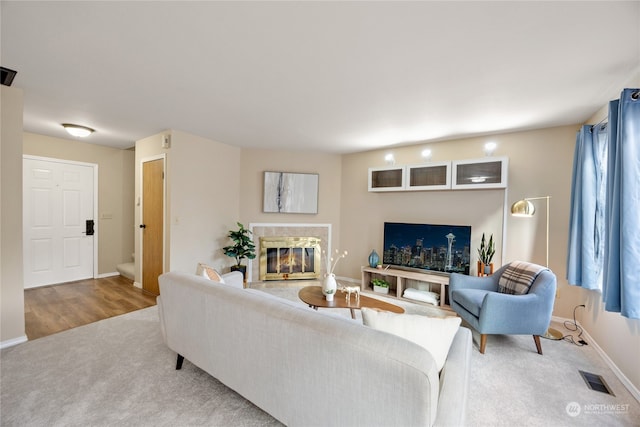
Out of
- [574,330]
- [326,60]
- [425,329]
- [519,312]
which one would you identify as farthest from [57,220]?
[574,330]

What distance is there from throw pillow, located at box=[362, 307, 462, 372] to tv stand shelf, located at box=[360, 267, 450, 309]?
2.50m

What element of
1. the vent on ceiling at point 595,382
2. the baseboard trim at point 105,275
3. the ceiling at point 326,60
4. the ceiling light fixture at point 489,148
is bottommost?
the vent on ceiling at point 595,382

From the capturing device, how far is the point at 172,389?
1.85m

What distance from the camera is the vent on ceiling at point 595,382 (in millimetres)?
1967

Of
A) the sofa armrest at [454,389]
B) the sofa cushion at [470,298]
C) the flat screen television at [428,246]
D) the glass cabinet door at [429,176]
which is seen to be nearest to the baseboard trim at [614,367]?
the sofa cushion at [470,298]

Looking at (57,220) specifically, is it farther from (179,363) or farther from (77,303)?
(179,363)

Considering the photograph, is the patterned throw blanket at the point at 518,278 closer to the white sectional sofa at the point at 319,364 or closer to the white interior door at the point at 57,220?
the white sectional sofa at the point at 319,364

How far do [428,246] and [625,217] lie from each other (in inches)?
87.1

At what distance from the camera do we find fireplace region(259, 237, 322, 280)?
15.7 ft

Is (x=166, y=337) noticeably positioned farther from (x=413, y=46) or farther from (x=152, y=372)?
(x=413, y=46)

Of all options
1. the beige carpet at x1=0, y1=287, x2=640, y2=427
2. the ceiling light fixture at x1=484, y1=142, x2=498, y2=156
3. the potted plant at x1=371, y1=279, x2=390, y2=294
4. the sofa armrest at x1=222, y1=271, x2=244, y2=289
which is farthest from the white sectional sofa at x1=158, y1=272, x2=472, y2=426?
the ceiling light fixture at x1=484, y1=142, x2=498, y2=156

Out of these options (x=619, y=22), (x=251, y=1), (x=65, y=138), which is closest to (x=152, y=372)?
(x=251, y=1)

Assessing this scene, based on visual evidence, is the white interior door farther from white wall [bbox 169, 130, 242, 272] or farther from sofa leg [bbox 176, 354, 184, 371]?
sofa leg [bbox 176, 354, 184, 371]

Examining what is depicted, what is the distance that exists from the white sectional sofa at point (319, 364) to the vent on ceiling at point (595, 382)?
1.51 m
